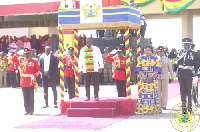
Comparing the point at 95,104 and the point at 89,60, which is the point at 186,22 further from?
the point at 95,104

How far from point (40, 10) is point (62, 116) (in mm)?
14717

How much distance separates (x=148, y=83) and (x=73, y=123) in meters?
2.75

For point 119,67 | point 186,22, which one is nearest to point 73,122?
point 119,67

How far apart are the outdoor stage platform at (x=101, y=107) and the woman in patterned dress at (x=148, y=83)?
0.30 metres

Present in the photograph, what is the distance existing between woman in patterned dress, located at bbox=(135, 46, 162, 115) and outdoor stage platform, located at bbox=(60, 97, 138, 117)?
0.30m

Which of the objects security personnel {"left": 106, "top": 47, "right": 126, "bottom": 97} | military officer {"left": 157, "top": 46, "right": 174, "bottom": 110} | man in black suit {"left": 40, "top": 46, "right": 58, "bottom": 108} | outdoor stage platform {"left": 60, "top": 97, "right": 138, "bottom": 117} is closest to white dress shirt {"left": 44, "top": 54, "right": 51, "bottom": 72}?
man in black suit {"left": 40, "top": 46, "right": 58, "bottom": 108}

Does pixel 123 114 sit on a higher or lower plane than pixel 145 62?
lower

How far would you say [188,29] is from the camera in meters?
37.0

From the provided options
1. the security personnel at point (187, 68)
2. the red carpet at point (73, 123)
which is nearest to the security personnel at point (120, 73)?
the red carpet at point (73, 123)

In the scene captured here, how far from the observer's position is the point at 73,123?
13.2 meters

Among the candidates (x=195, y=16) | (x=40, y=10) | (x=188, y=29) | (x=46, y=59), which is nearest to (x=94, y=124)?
(x=46, y=59)

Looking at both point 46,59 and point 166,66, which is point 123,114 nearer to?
point 166,66

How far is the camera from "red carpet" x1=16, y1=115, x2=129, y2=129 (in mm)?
12632

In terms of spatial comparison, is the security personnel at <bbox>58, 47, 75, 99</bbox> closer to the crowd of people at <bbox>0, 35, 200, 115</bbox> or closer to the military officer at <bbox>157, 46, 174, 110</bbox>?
the crowd of people at <bbox>0, 35, 200, 115</bbox>
